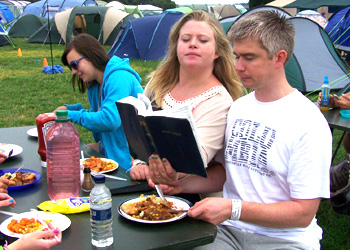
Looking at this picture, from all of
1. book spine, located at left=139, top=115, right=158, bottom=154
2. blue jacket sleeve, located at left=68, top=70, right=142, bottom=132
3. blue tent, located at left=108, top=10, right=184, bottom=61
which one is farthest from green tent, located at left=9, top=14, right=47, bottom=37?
book spine, located at left=139, top=115, right=158, bottom=154

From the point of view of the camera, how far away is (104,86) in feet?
10.8

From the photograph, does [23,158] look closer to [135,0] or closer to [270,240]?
[270,240]

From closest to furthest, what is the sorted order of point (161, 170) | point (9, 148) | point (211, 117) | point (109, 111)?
Answer: point (161, 170)
point (211, 117)
point (9, 148)
point (109, 111)

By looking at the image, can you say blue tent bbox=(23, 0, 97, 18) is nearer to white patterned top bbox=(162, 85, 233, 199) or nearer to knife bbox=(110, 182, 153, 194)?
white patterned top bbox=(162, 85, 233, 199)

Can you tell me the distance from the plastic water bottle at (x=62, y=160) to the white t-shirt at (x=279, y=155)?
773 millimetres

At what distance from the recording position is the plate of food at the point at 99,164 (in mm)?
2324

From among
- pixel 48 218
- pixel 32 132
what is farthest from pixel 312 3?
pixel 48 218

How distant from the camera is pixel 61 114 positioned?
77.4 inches

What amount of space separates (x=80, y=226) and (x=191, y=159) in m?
0.54

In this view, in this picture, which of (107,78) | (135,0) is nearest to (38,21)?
(107,78)

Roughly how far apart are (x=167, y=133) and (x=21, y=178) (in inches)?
36.3

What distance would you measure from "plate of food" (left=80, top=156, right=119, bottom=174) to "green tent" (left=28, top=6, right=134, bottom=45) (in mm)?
A: 15573

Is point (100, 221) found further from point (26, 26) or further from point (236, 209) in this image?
point (26, 26)

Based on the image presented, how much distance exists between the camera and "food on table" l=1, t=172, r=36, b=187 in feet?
6.81
